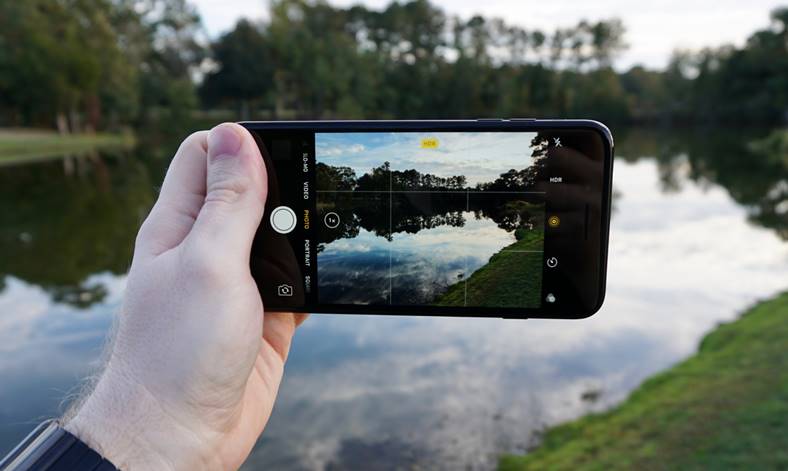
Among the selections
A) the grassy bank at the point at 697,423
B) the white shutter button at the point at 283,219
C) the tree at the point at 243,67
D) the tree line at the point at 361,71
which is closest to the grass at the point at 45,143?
the tree line at the point at 361,71

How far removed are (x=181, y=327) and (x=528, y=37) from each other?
42254 mm

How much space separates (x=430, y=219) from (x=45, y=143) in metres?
29.6

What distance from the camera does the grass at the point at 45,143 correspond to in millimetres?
22719

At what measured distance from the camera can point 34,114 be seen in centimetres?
2938

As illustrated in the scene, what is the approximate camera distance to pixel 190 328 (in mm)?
1044

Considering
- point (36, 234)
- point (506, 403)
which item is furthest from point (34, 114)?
point (506, 403)

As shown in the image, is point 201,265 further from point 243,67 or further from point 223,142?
point 243,67

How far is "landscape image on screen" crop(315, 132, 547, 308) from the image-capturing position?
52.7 inches

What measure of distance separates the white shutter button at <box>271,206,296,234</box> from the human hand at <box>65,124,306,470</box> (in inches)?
3.7

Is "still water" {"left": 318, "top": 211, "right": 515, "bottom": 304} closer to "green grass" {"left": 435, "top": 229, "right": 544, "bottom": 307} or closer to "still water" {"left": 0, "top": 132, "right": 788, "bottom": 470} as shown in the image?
"green grass" {"left": 435, "top": 229, "right": 544, "bottom": 307}

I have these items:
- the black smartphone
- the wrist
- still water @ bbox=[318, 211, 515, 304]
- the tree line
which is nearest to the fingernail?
the black smartphone

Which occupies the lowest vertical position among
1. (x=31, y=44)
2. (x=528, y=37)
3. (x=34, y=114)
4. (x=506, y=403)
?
(x=506, y=403)

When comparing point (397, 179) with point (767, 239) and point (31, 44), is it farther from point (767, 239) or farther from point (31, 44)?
point (31, 44)

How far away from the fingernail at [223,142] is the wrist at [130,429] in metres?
0.47
